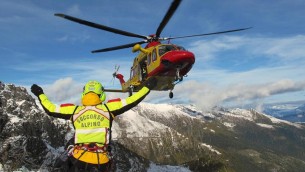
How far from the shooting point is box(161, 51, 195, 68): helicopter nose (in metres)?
25.4

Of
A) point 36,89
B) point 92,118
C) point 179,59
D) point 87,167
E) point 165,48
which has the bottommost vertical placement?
point 87,167

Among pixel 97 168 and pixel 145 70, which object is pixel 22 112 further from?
pixel 97 168

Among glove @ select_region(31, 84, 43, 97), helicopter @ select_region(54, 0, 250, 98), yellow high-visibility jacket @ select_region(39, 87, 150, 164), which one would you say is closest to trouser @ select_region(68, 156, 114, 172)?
yellow high-visibility jacket @ select_region(39, 87, 150, 164)

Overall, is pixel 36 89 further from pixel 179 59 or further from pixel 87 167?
pixel 179 59

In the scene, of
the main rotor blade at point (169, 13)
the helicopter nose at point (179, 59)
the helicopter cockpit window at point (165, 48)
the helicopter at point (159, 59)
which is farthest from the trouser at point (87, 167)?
the helicopter cockpit window at point (165, 48)

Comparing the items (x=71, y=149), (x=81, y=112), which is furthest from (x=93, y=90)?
(x=71, y=149)

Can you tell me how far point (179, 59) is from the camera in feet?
83.4

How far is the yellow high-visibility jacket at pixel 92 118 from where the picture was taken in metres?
7.29

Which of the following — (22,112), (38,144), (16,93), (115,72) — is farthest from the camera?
(16,93)

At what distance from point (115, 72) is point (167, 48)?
14.0 meters

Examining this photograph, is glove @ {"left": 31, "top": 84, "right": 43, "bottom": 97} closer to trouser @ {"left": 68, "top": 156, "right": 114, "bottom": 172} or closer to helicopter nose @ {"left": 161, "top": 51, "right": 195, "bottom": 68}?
trouser @ {"left": 68, "top": 156, "right": 114, "bottom": 172}

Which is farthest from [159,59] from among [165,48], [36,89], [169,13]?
[36,89]

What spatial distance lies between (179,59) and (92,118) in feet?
60.5

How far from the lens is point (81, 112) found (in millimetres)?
7520
